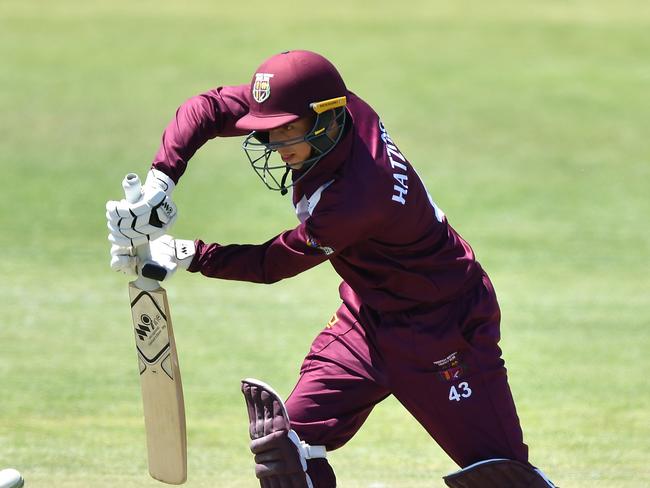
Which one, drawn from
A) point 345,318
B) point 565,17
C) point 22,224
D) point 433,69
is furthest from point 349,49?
point 345,318

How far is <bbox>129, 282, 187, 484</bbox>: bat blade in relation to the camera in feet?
14.6

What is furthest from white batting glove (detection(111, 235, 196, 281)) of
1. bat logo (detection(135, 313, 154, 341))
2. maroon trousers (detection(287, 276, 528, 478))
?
maroon trousers (detection(287, 276, 528, 478))

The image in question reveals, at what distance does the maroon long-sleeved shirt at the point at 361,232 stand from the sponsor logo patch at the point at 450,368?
0.21 meters

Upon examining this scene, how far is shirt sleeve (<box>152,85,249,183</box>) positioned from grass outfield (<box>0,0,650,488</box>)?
157cm

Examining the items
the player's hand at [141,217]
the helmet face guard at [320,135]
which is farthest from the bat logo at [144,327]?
the helmet face guard at [320,135]

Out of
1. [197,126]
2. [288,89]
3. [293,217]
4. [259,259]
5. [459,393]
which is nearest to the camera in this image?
[288,89]

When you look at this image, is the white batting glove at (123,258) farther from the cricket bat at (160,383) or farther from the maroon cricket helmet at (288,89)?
the maroon cricket helmet at (288,89)

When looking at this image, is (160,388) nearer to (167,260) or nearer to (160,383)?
(160,383)

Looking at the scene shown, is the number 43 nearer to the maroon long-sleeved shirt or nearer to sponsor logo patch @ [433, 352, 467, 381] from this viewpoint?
sponsor logo patch @ [433, 352, 467, 381]

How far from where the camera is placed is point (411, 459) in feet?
18.7

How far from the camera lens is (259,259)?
13.3ft

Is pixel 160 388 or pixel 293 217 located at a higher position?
pixel 160 388

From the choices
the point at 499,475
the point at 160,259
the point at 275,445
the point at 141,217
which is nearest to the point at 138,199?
the point at 141,217

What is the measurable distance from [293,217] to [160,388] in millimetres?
5358
